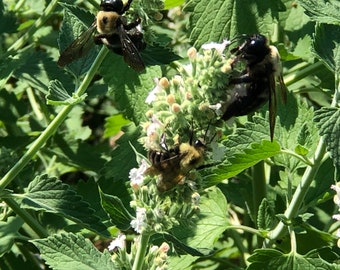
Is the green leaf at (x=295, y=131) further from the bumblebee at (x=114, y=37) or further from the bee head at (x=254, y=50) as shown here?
the bumblebee at (x=114, y=37)

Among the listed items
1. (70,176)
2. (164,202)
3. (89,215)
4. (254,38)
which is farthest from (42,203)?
(70,176)

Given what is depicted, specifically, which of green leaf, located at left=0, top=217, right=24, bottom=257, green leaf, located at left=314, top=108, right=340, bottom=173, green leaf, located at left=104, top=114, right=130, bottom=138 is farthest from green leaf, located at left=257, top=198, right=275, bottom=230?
green leaf, located at left=104, top=114, right=130, bottom=138

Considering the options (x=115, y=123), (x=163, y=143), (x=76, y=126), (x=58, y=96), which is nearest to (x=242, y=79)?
(x=163, y=143)

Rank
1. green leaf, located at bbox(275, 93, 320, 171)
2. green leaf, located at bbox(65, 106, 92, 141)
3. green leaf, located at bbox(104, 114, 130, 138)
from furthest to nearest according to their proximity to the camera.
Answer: green leaf, located at bbox(65, 106, 92, 141) < green leaf, located at bbox(104, 114, 130, 138) < green leaf, located at bbox(275, 93, 320, 171)

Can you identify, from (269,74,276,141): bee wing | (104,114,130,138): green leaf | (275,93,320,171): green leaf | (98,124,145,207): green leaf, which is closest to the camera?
(269,74,276,141): bee wing

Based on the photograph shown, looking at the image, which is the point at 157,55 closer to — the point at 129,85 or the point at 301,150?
the point at 129,85

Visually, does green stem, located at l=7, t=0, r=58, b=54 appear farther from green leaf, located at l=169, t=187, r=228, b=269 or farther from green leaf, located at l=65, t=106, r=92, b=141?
green leaf, located at l=169, t=187, r=228, b=269
